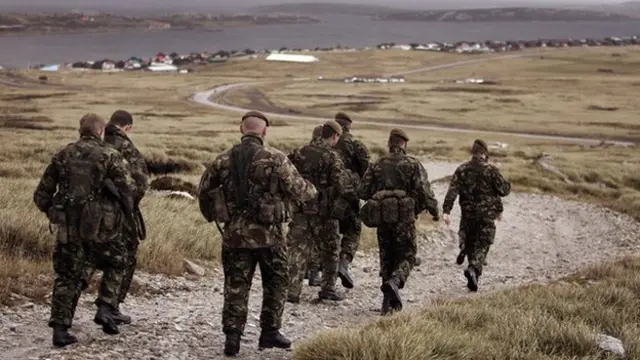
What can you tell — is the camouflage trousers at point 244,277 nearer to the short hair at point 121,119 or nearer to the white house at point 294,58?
the short hair at point 121,119

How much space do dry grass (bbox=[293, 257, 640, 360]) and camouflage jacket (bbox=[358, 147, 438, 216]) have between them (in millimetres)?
1285

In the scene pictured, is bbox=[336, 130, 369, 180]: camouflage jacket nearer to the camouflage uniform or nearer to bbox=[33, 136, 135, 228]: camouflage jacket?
the camouflage uniform

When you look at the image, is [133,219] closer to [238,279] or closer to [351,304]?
[238,279]

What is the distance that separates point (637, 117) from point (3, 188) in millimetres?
61817

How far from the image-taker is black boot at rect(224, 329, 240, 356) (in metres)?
6.67

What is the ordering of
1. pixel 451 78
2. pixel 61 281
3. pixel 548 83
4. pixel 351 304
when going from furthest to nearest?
pixel 451 78 → pixel 548 83 → pixel 351 304 → pixel 61 281

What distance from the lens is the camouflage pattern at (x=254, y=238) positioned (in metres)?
6.59

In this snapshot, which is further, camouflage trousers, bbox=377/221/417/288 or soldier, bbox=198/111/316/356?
camouflage trousers, bbox=377/221/417/288

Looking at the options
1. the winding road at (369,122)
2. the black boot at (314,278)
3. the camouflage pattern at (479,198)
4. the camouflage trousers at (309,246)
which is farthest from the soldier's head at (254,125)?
the winding road at (369,122)

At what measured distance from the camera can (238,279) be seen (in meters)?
6.71

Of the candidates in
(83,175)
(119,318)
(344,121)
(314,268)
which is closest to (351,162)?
(344,121)

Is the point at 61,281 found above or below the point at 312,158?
below

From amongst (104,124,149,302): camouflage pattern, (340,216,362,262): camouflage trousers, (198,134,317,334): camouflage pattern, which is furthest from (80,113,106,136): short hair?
(340,216,362,262): camouflage trousers

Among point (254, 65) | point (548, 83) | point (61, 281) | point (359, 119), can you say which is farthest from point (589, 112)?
point (254, 65)
